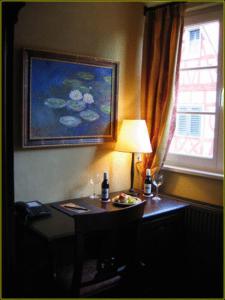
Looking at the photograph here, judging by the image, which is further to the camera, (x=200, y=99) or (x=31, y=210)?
(x=200, y=99)

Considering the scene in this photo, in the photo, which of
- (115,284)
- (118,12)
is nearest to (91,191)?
(115,284)

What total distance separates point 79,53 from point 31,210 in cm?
120

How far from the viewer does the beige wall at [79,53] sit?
237 cm

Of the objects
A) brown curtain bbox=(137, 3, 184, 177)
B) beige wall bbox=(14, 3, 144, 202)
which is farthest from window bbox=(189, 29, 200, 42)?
beige wall bbox=(14, 3, 144, 202)

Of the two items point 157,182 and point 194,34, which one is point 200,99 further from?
point 157,182

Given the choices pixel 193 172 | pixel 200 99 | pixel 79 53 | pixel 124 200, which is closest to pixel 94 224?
pixel 124 200

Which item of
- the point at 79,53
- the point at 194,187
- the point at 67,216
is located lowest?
the point at 67,216

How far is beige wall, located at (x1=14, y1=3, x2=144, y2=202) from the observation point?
237 centimetres

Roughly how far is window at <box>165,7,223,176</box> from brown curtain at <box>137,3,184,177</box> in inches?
5.9

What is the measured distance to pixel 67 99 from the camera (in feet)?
8.41

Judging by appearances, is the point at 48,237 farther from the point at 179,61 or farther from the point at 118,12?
the point at 118,12

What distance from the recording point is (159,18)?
9.44 feet

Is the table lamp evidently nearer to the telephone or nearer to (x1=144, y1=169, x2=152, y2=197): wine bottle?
(x1=144, y1=169, x2=152, y2=197): wine bottle

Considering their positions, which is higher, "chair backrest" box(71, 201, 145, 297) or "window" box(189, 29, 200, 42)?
"window" box(189, 29, 200, 42)
